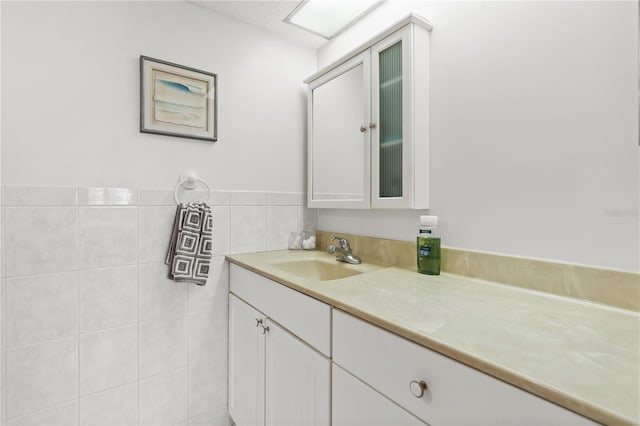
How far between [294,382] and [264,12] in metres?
1.75

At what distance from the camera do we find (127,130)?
54.4 inches

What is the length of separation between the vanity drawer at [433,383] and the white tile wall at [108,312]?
0.97 meters

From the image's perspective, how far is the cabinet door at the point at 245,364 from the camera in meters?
1.30

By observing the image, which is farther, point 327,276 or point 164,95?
point 327,276

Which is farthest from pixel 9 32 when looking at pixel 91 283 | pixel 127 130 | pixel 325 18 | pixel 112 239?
pixel 325 18

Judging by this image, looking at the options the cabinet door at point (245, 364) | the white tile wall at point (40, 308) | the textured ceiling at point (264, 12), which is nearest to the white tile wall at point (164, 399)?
the cabinet door at point (245, 364)

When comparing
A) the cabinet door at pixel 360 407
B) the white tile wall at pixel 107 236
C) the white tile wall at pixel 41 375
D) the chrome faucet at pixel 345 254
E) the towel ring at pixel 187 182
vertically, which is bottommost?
the white tile wall at pixel 41 375

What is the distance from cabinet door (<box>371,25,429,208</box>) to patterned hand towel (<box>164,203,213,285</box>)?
2.66 feet

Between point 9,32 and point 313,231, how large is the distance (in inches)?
62.2

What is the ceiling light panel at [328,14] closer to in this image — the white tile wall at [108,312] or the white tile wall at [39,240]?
the white tile wall at [108,312]

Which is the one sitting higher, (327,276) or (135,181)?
(135,181)

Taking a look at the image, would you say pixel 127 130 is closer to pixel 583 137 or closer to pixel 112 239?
pixel 112 239

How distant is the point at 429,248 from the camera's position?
3.85ft

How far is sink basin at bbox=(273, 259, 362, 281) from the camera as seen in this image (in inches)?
58.6
